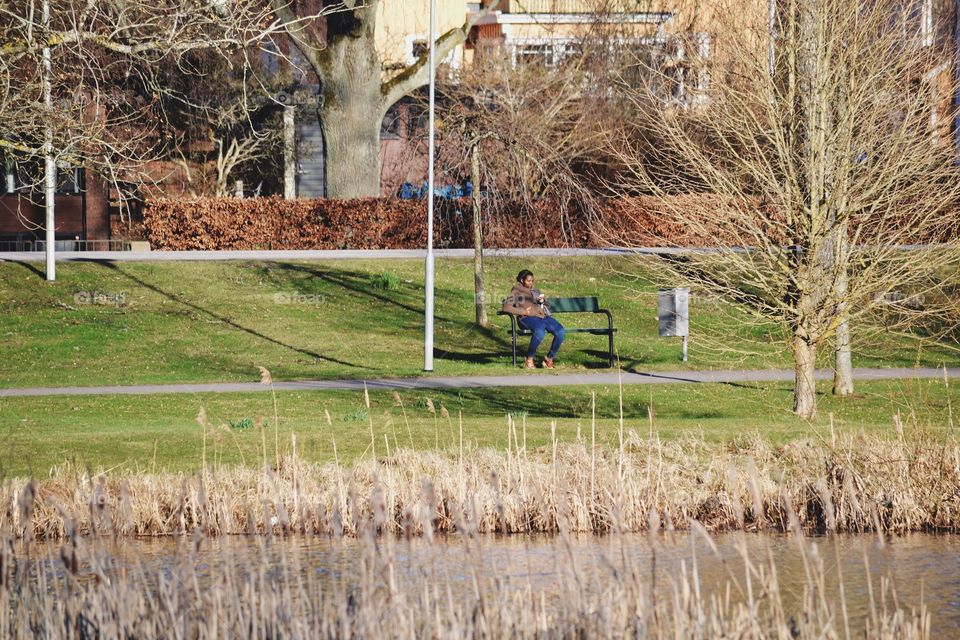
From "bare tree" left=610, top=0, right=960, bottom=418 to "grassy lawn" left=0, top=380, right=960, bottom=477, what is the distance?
1.29 meters

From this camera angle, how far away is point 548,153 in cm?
2708

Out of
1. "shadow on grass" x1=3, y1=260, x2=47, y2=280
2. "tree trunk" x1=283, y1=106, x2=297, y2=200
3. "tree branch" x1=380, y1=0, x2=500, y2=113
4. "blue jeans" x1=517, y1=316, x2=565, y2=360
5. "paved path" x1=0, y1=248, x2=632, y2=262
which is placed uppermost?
"tree branch" x1=380, y1=0, x2=500, y2=113

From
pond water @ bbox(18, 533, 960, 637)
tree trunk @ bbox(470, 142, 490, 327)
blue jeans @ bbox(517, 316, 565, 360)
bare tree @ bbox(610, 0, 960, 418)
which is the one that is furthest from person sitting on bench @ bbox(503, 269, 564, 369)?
pond water @ bbox(18, 533, 960, 637)

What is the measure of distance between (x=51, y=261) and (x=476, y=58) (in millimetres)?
15030

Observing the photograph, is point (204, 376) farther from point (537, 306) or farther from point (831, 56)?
point (831, 56)

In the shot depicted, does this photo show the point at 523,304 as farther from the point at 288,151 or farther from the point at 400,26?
the point at 400,26

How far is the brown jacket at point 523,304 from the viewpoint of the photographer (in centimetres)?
2092

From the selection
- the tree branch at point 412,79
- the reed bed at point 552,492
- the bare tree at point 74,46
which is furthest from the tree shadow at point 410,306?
the reed bed at point 552,492

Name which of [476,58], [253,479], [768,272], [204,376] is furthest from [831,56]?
[476,58]

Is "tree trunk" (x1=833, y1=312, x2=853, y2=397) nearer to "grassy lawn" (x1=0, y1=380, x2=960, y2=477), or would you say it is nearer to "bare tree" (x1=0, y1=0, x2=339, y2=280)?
"grassy lawn" (x1=0, y1=380, x2=960, y2=477)

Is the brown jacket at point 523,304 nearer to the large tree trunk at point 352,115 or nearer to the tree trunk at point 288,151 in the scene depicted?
the large tree trunk at point 352,115

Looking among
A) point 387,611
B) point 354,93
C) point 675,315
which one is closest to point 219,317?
point 675,315

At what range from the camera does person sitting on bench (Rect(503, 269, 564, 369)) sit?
20844mm

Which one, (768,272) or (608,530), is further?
(768,272)
